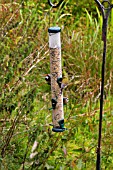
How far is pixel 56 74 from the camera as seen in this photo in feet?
8.93

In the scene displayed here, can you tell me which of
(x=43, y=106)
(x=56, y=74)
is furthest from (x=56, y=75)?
(x=43, y=106)

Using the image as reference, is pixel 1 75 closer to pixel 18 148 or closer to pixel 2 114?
pixel 2 114

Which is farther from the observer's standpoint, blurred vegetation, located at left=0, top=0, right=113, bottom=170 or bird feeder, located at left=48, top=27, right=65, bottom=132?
blurred vegetation, located at left=0, top=0, right=113, bottom=170

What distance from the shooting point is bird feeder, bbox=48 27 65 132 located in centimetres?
255

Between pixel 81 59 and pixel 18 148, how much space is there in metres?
1.80

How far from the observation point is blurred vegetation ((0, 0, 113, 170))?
2.98m

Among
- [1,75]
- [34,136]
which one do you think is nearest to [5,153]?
[34,136]

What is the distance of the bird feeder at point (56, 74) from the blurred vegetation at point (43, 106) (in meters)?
0.10

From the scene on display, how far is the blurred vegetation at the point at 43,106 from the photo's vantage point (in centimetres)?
298

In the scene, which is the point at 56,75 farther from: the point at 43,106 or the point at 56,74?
the point at 43,106

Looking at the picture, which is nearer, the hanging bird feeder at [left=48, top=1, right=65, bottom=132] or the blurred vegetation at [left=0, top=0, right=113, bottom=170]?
the hanging bird feeder at [left=48, top=1, right=65, bottom=132]

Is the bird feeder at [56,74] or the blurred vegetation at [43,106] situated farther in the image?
the blurred vegetation at [43,106]

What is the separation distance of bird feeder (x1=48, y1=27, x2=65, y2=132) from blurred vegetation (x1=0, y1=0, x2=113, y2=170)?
96 millimetres

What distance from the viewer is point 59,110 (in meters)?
2.81
